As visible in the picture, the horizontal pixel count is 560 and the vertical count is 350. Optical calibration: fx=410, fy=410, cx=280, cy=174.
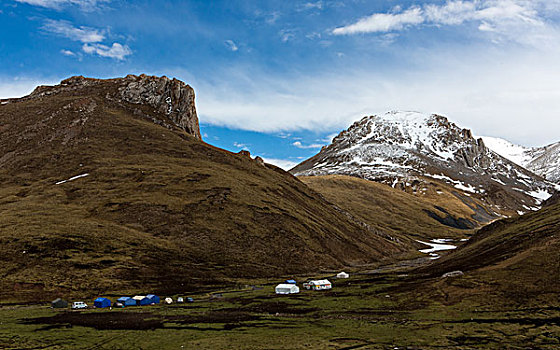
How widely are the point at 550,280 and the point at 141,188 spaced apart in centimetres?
14538

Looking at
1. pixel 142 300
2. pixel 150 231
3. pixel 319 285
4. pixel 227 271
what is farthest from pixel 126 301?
pixel 150 231

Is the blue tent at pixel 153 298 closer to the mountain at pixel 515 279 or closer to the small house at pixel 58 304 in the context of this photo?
the small house at pixel 58 304

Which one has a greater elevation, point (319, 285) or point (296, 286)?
point (296, 286)

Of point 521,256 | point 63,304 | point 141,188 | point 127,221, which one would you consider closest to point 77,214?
point 127,221

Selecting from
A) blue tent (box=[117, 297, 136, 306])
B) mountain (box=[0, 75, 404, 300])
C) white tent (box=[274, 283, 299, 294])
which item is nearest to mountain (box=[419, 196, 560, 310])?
white tent (box=[274, 283, 299, 294])

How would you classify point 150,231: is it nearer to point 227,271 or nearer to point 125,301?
point 227,271

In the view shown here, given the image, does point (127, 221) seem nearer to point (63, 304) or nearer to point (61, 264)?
point (61, 264)

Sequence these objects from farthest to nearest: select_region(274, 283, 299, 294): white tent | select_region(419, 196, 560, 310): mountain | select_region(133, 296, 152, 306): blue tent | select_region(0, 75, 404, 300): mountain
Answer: select_region(0, 75, 404, 300): mountain < select_region(274, 283, 299, 294): white tent < select_region(133, 296, 152, 306): blue tent < select_region(419, 196, 560, 310): mountain

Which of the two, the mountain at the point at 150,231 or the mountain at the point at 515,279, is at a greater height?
the mountain at the point at 150,231

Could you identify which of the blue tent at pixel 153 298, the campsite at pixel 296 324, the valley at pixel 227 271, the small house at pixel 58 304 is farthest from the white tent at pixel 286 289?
the small house at pixel 58 304

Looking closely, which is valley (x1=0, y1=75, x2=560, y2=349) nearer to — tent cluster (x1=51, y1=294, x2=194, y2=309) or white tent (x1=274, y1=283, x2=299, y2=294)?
white tent (x1=274, y1=283, x2=299, y2=294)

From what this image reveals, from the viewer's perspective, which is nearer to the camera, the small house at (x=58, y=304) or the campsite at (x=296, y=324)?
the campsite at (x=296, y=324)

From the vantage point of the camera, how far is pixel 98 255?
112312mm

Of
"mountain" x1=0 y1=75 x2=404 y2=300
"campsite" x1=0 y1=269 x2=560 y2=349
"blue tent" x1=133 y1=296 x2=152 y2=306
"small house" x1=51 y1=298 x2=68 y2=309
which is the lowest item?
"campsite" x1=0 y1=269 x2=560 y2=349
